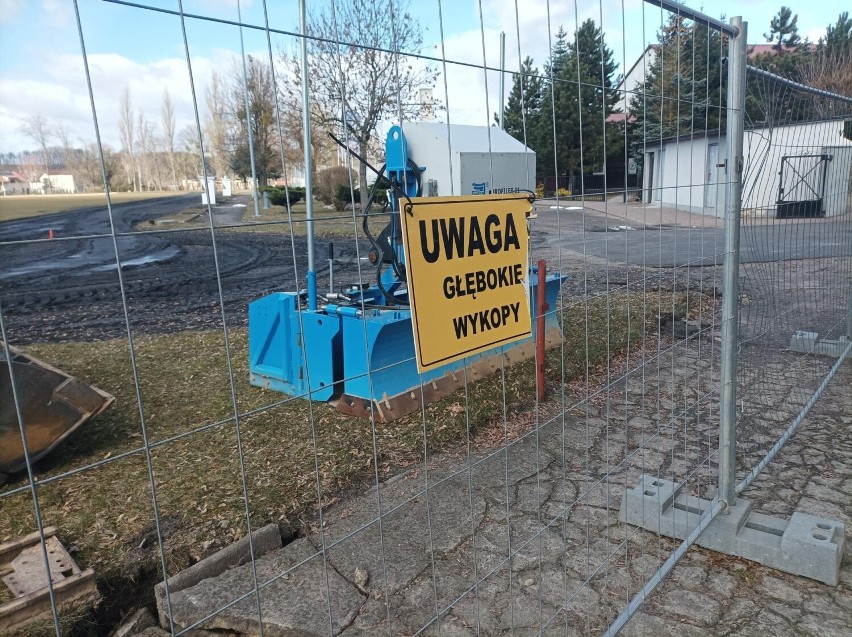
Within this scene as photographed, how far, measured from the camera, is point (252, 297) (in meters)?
10.3

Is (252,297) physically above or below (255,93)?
below

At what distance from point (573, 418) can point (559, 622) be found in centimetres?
244

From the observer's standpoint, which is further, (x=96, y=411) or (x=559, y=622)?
(x=96, y=411)

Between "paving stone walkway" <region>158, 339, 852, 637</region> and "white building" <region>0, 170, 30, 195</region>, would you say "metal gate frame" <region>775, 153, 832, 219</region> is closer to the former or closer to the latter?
"paving stone walkway" <region>158, 339, 852, 637</region>

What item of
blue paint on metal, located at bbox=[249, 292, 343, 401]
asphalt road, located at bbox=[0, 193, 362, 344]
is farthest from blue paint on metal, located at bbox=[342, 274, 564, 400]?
asphalt road, located at bbox=[0, 193, 362, 344]

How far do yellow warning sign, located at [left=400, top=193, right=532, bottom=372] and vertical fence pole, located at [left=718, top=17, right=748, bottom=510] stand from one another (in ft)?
4.48

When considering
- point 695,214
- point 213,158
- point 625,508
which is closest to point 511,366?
point 625,508

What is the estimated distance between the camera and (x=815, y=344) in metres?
5.68

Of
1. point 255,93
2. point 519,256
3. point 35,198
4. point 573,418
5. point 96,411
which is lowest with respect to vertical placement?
point 573,418

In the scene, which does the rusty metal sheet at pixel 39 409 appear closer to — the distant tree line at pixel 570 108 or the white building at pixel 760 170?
the distant tree line at pixel 570 108

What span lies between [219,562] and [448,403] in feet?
8.12

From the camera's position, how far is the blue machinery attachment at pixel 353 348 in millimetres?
4797

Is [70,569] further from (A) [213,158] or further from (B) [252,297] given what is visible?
(B) [252,297]

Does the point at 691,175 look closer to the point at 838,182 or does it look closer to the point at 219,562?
the point at 219,562
